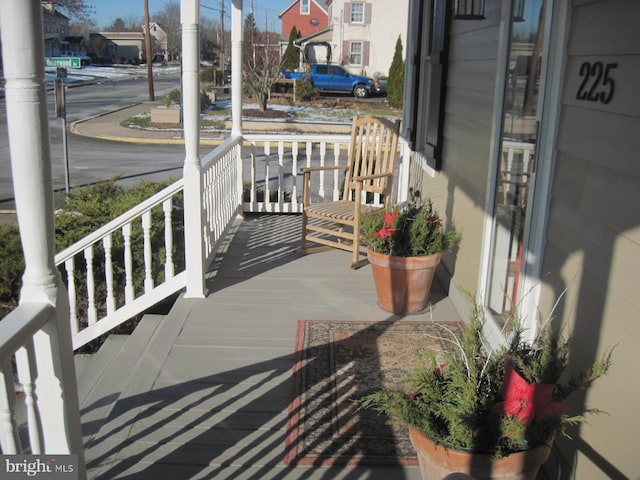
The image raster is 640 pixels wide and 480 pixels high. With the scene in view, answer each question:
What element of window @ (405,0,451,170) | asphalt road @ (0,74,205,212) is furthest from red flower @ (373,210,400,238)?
asphalt road @ (0,74,205,212)

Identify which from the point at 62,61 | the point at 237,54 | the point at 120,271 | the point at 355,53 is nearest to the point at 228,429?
the point at 120,271

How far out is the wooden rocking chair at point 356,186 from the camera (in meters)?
4.77

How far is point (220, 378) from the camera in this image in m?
3.05

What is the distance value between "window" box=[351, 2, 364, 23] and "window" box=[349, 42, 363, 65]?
100 centimetres

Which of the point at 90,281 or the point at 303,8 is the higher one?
the point at 303,8

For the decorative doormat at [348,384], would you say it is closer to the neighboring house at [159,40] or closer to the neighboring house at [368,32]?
the neighboring house at [368,32]

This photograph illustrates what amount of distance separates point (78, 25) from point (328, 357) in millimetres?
64800

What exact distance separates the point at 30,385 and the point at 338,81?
966 inches

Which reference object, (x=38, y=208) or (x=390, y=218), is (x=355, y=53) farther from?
(x=38, y=208)

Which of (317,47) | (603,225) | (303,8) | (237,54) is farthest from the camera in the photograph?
(303,8)

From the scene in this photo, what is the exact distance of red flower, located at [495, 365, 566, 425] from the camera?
1770mm

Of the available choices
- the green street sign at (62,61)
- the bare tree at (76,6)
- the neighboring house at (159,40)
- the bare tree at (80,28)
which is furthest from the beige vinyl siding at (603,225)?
the neighboring house at (159,40)

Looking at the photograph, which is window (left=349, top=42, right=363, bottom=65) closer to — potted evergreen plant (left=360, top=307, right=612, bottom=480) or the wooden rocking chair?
the wooden rocking chair

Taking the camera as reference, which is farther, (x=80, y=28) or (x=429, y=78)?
(x=80, y=28)
